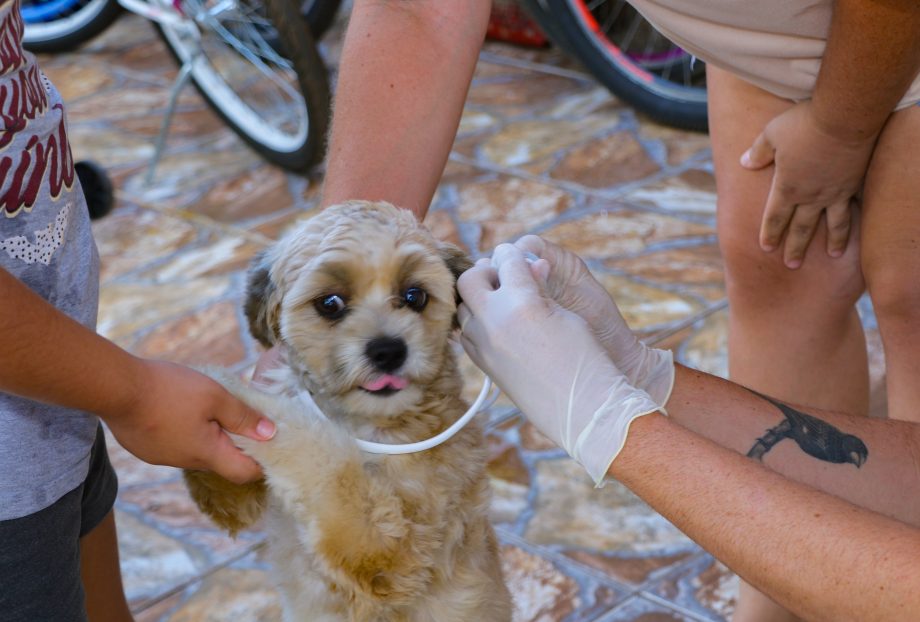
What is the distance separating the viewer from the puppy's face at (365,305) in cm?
136

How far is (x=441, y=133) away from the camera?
1.69 meters

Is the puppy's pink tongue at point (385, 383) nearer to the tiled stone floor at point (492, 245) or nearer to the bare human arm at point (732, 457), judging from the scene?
the bare human arm at point (732, 457)

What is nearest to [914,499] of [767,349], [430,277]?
[767,349]

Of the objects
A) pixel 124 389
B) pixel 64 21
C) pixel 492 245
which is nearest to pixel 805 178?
pixel 124 389

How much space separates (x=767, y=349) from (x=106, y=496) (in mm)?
1063

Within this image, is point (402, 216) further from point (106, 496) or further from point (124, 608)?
point (124, 608)

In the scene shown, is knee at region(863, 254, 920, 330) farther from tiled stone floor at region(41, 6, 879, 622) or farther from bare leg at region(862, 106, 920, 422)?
tiled stone floor at region(41, 6, 879, 622)

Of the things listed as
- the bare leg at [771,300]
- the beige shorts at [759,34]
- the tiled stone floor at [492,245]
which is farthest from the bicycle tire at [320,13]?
the beige shorts at [759,34]

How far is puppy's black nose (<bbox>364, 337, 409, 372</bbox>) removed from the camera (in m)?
1.35

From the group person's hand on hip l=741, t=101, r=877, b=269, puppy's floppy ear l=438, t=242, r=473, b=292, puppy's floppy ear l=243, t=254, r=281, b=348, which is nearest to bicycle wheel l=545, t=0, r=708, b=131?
person's hand on hip l=741, t=101, r=877, b=269

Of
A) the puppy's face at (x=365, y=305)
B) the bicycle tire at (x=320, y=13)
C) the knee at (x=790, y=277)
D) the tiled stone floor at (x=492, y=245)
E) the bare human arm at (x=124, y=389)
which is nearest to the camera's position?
the bare human arm at (x=124, y=389)

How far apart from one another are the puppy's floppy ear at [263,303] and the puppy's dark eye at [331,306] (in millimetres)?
78

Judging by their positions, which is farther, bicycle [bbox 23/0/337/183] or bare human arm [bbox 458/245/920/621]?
bicycle [bbox 23/0/337/183]

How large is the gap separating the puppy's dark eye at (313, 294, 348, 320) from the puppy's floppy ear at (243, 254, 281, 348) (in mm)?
78
